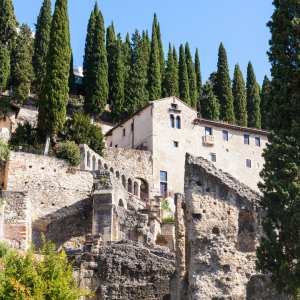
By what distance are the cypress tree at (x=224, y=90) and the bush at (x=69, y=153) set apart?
29.6 meters

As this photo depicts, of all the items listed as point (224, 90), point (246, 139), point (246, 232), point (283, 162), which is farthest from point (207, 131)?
point (283, 162)

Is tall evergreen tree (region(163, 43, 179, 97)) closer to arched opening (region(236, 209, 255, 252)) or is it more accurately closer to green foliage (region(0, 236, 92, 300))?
arched opening (region(236, 209, 255, 252))

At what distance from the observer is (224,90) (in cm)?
6184

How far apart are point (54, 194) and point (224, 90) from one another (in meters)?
35.6

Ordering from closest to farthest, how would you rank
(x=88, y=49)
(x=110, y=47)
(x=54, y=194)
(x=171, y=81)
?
1. (x=54, y=194)
2. (x=171, y=81)
3. (x=88, y=49)
4. (x=110, y=47)

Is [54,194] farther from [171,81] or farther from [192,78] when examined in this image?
[192,78]

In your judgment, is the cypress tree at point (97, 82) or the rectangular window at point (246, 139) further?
the cypress tree at point (97, 82)

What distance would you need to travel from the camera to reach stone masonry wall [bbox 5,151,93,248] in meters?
30.3

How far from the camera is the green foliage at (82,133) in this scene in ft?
128

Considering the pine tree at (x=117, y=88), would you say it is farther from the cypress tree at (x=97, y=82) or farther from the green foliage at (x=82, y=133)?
the green foliage at (x=82, y=133)

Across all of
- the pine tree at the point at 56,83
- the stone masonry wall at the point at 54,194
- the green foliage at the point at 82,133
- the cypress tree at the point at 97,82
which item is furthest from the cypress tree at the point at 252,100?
the stone masonry wall at the point at 54,194

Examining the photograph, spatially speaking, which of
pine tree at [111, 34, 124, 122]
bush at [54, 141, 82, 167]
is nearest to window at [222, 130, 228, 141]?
pine tree at [111, 34, 124, 122]

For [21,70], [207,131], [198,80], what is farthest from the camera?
[198,80]

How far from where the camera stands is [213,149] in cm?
4838
